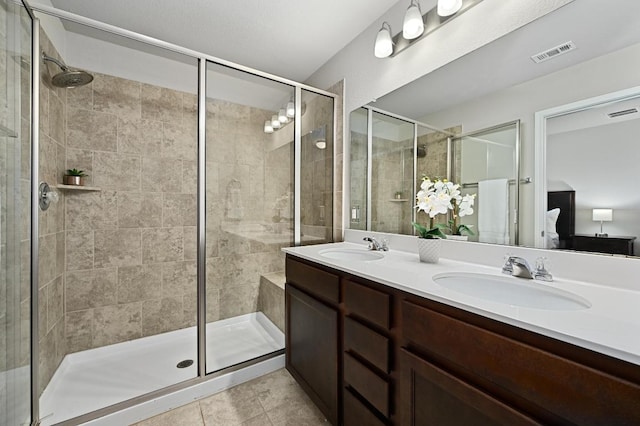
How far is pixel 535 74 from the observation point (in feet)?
3.65

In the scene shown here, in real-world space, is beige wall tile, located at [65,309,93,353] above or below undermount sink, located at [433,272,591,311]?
below

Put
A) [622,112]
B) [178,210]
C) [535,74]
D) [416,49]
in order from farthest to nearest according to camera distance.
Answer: [178,210] → [416,49] → [535,74] → [622,112]

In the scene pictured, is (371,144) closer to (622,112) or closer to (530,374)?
(622,112)

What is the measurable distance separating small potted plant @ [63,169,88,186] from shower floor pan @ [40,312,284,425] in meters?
1.29

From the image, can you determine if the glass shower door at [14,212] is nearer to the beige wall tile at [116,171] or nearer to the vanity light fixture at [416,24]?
the beige wall tile at [116,171]

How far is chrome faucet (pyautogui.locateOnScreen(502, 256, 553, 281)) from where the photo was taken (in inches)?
38.5

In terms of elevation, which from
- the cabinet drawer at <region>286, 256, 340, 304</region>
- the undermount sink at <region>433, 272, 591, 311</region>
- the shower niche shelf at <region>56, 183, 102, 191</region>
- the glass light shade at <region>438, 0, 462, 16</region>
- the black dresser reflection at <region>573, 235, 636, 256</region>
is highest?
the glass light shade at <region>438, 0, 462, 16</region>

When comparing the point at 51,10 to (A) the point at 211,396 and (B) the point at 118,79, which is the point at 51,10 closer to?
(B) the point at 118,79

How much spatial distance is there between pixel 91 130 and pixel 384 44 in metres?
2.27

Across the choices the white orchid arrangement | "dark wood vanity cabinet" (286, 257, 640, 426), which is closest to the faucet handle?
the white orchid arrangement

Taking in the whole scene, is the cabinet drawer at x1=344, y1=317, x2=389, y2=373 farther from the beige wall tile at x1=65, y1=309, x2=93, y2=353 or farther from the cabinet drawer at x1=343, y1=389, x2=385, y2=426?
the beige wall tile at x1=65, y1=309, x2=93, y2=353

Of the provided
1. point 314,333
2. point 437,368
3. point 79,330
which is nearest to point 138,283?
point 79,330

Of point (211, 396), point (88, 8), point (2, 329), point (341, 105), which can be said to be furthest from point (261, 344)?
point (88, 8)

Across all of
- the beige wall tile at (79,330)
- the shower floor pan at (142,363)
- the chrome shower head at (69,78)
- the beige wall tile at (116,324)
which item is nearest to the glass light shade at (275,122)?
the chrome shower head at (69,78)
